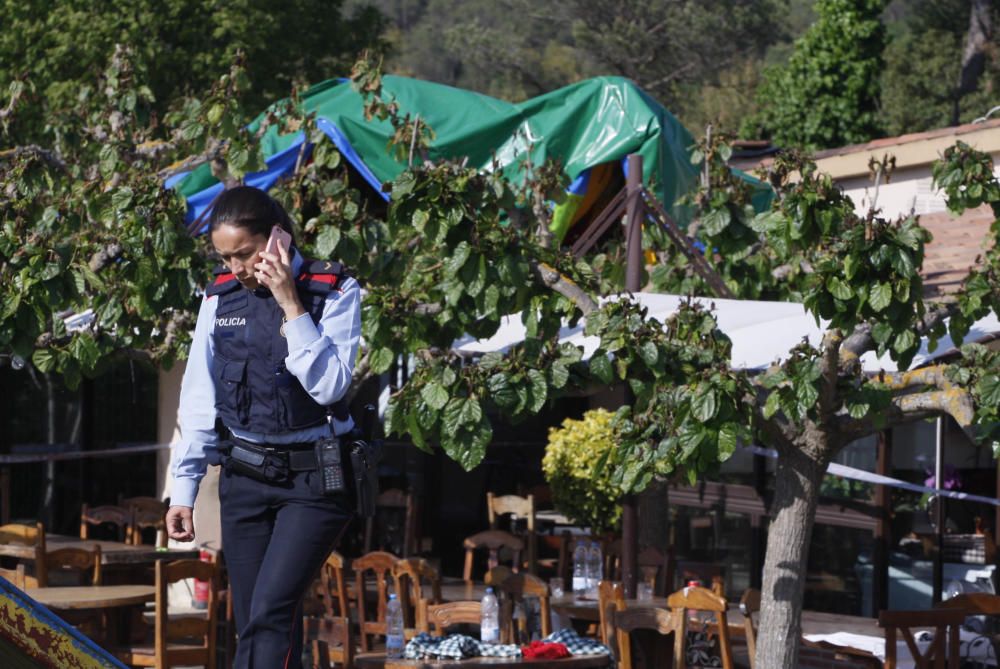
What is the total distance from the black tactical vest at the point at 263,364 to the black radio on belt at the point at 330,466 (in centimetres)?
9

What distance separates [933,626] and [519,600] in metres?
1.94

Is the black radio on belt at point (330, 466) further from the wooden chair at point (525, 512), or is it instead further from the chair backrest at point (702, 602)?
the wooden chair at point (525, 512)

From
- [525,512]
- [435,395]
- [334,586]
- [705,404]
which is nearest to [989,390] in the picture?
[705,404]

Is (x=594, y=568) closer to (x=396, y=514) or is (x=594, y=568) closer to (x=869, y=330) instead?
(x=869, y=330)

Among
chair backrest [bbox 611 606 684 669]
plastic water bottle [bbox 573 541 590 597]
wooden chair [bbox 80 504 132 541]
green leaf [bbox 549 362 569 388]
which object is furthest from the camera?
wooden chair [bbox 80 504 132 541]

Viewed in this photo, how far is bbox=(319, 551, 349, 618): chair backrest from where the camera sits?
320 inches

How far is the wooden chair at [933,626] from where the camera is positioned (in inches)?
265

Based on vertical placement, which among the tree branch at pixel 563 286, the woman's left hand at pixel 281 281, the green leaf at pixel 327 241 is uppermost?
the green leaf at pixel 327 241

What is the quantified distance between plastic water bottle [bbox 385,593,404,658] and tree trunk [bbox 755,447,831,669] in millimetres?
1548

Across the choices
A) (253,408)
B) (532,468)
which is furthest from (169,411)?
(253,408)

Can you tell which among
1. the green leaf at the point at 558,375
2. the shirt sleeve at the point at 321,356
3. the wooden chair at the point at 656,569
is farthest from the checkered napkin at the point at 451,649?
the wooden chair at the point at 656,569

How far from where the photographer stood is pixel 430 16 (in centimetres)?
5912

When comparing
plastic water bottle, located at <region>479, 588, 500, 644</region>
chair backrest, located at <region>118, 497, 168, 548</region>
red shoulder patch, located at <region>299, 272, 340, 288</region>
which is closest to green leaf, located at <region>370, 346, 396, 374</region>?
plastic water bottle, located at <region>479, 588, 500, 644</region>

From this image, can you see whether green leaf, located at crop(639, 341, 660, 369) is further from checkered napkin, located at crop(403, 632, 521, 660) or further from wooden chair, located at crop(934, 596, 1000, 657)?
wooden chair, located at crop(934, 596, 1000, 657)
